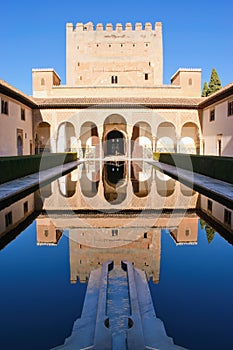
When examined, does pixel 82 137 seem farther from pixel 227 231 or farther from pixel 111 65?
pixel 227 231

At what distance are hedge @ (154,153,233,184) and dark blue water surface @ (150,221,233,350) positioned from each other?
6.07 meters

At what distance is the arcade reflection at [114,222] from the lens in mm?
4570

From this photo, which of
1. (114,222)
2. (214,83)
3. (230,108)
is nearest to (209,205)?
(114,222)

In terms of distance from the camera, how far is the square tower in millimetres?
32938

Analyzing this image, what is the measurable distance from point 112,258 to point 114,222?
196 centimetres

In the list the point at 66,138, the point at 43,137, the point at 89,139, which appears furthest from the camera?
the point at 89,139

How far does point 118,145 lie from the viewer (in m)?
32.2

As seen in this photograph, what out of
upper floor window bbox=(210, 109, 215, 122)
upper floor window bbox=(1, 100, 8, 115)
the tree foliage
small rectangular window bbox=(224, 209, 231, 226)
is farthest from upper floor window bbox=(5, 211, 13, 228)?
the tree foliage

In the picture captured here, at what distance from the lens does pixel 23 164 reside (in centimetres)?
1315

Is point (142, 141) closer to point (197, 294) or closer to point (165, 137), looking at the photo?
point (165, 137)

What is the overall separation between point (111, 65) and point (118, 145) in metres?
8.02

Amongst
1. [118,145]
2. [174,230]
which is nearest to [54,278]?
[174,230]

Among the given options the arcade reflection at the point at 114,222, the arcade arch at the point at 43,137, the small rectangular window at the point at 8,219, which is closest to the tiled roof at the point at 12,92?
the arcade arch at the point at 43,137

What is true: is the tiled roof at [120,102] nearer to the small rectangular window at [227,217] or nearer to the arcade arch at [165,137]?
the arcade arch at [165,137]
